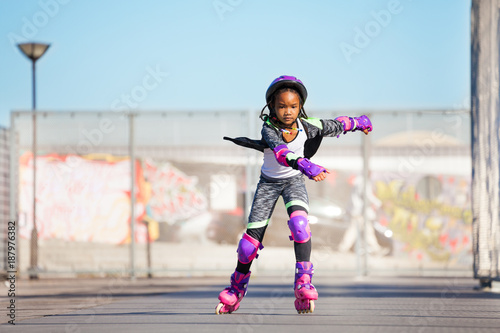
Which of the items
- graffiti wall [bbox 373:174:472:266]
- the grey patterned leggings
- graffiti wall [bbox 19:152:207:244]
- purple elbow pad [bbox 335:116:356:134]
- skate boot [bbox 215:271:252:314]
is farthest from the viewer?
graffiti wall [bbox 19:152:207:244]

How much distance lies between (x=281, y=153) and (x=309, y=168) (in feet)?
1.49

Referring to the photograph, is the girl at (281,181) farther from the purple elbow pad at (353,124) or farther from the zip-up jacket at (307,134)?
the purple elbow pad at (353,124)

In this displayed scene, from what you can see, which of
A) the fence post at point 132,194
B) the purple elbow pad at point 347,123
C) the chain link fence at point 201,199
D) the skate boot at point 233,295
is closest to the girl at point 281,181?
the skate boot at point 233,295

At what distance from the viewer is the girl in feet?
23.1

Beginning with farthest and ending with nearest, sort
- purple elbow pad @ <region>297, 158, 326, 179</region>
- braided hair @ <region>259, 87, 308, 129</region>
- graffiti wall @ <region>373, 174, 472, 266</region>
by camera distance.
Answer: graffiti wall @ <region>373, 174, 472, 266</region> → braided hair @ <region>259, 87, 308, 129</region> → purple elbow pad @ <region>297, 158, 326, 179</region>

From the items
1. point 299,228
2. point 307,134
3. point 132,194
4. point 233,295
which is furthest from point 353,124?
point 132,194

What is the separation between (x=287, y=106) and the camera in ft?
23.6

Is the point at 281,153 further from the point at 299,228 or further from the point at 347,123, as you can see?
the point at 347,123

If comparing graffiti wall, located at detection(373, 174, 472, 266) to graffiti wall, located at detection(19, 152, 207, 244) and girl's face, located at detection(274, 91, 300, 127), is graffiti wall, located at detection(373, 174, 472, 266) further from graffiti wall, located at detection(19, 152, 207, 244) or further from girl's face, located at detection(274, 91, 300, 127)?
girl's face, located at detection(274, 91, 300, 127)

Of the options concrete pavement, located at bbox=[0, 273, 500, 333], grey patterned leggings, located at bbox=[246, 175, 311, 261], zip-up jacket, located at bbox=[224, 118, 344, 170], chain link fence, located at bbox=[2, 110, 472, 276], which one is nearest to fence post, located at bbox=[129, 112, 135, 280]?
chain link fence, located at bbox=[2, 110, 472, 276]

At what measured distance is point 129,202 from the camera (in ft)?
51.1

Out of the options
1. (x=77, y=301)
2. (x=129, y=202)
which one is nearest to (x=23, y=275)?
(x=129, y=202)

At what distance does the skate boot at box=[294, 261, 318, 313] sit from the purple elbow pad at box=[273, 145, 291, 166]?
2.41 feet

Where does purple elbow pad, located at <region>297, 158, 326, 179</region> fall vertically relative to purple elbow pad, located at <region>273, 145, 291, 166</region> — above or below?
below
